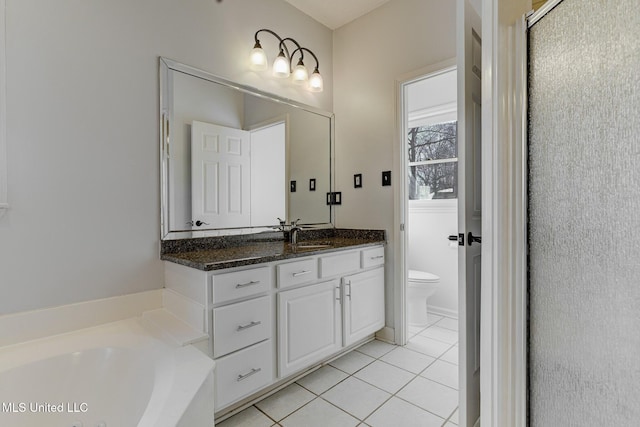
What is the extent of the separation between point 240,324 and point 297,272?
17.6 inches

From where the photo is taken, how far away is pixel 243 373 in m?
1.57

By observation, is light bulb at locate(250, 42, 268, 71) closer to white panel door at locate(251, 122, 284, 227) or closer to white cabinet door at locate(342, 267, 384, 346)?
white panel door at locate(251, 122, 284, 227)

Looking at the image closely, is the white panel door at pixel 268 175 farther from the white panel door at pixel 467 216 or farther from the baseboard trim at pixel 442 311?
the baseboard trim at pixel 442 311

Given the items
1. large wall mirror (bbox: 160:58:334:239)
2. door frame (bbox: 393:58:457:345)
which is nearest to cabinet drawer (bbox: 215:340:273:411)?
large wall mirror (bbox: 160:58:334:239)

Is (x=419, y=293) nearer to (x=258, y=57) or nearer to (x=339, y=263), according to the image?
(x=339, y=263)

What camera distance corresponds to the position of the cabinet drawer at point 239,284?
1.47 metres

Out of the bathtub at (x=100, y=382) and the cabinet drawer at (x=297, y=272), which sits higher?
the cabinet drawer at (x=297, y=272)

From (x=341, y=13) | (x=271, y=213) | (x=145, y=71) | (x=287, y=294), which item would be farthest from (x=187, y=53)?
(x=287, y=294)

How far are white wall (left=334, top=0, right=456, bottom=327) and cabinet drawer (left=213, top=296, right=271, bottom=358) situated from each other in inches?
48.1

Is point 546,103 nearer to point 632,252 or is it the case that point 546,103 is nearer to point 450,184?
point 632,252

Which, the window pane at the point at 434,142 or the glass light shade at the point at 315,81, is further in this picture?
the window pane at the point at 434,142

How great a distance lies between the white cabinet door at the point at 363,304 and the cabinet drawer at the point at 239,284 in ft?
2.28

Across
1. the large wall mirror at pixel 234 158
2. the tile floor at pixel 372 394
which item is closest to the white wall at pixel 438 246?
the tile floor at pixel 372 394

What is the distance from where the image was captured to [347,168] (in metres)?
2.80
